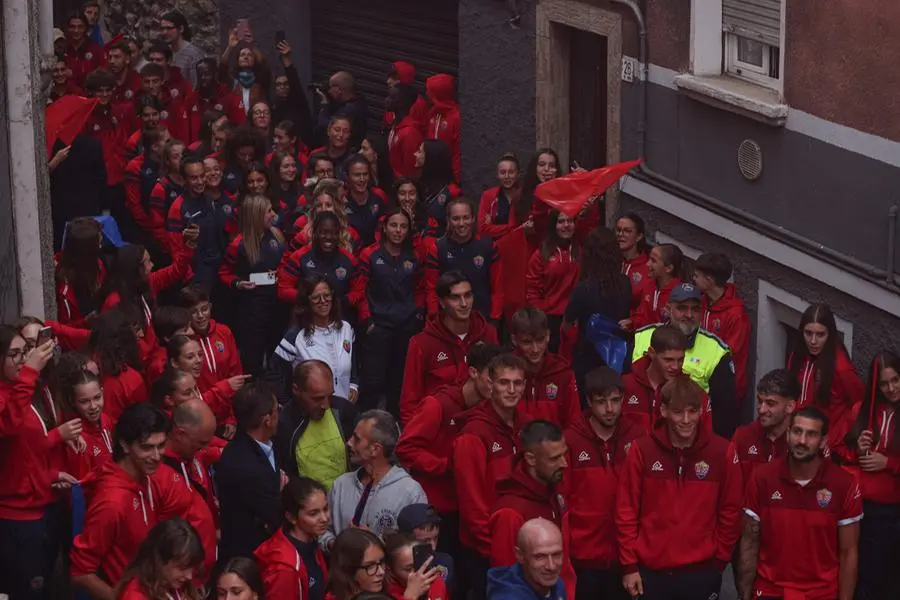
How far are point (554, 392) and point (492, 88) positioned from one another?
7376mm

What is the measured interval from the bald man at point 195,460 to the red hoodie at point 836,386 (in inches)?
133

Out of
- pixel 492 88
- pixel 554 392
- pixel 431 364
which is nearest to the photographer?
pixel 554 392

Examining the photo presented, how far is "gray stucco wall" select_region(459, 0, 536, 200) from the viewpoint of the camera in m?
17.0

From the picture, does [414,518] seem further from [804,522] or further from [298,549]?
[804,522]

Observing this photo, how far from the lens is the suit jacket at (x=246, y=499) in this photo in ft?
31.2

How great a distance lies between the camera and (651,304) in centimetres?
1245

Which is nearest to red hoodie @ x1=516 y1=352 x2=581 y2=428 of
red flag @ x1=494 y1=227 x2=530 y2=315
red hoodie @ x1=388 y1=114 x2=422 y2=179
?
red flag @ x1=494 y1=227 x2=530 y2=315

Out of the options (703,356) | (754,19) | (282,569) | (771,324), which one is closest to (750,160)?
(754,19)

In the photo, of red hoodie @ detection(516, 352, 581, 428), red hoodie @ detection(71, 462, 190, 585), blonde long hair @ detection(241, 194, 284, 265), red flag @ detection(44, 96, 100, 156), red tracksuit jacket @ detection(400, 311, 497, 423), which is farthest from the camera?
red flag @ detection(44, 96, 100, 156)

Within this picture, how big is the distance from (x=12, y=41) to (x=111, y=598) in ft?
15.5

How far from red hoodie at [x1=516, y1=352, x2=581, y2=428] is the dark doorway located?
578 cm

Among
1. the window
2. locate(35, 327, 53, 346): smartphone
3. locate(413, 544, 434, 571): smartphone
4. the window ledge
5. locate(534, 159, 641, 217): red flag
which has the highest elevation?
the window

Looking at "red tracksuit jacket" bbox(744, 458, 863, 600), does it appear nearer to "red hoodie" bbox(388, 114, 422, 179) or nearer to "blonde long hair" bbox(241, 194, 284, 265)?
"blonde long hair" bbox(241, 194, 284, 265)

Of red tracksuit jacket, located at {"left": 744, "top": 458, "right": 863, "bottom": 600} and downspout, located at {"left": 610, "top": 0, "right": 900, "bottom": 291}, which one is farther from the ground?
downspout, located at {"left": 610, "top": 0, "right": 900, "bottom": 291}
